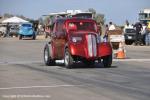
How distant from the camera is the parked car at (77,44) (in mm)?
20266

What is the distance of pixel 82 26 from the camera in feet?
71.8

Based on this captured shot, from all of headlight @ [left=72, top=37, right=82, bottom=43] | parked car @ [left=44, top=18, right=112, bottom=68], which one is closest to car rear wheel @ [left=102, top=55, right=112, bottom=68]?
parked car @ [left=44, top=18, right=112, bottom=68]

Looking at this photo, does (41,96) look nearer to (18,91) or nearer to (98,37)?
(18,91)

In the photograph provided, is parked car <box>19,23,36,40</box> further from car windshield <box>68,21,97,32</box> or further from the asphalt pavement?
the asphalt pavement

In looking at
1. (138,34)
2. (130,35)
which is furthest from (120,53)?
(130,35)

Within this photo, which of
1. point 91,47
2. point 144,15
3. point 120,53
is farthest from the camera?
point 144,15

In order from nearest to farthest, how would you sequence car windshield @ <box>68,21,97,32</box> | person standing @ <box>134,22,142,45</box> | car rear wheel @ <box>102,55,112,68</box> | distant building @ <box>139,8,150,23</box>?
car rear wheel @ <box>102,55,112,68</box>
car windshield @ <box>68,21,97,32</box>
person standing @ <box>134,22,142,45</box>
distant building @ <box>139,8,150,23</box>

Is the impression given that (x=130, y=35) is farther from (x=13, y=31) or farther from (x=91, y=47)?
(x=13, y=31)

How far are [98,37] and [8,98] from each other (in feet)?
29.3

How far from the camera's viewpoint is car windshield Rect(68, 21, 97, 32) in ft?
71.1

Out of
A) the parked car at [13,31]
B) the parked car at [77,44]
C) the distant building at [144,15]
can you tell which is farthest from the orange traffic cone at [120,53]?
the parked car at [13,31]

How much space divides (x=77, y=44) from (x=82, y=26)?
179cm

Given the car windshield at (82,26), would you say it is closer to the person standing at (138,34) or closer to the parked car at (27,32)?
the person standing at (138,34)

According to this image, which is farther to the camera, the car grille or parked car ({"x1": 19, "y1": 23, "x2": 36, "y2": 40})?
parked car ({"x1": 19, "y1": 23, "x2": 36, "y2": 40})
